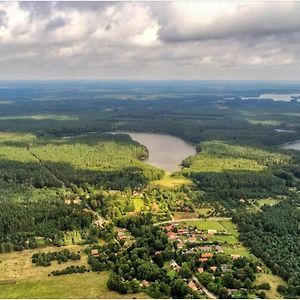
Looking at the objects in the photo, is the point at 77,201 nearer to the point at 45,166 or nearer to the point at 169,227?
the point at 169,227

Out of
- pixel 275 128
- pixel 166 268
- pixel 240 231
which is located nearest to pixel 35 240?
pixel 166 268

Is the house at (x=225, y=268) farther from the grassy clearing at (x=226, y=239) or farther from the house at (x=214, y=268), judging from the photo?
the grassy clearing at (x=226, y=239)

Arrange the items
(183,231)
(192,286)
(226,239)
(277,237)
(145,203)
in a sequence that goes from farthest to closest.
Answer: (145,203) → (183,231) → (226,239) → (277,237) → (192,286)

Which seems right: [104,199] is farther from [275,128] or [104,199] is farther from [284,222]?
[275,128]

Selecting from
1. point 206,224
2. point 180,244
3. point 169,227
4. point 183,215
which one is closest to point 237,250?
point 180,244

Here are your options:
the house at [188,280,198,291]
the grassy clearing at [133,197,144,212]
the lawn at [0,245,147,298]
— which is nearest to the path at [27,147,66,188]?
the grassy clearing at [133,197,144,212]

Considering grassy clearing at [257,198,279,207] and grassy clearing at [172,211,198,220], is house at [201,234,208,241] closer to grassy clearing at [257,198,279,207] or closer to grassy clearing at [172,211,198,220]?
grassy clearing at [172,211,198,220]
